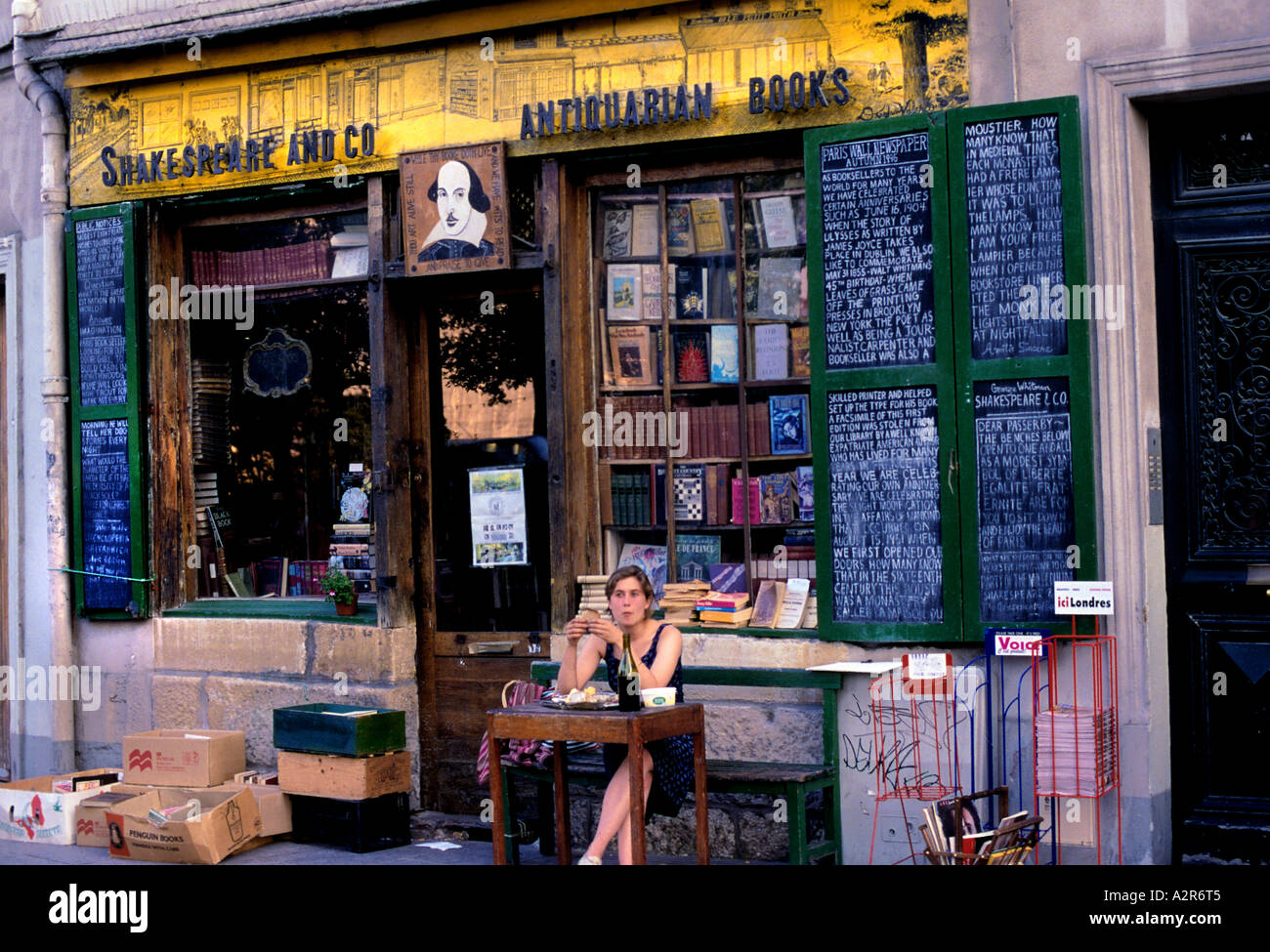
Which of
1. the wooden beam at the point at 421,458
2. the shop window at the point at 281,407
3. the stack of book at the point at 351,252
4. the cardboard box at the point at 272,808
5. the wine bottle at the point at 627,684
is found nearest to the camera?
the wine bottle at the point at 627,684

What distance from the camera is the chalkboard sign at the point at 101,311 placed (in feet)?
28.1

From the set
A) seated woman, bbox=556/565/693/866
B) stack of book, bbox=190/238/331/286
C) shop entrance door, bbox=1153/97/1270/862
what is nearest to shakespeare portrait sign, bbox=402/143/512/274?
stack of book, bbox=190/238/331/286

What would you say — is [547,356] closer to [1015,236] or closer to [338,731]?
[338,731]

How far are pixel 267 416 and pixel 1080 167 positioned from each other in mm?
4776

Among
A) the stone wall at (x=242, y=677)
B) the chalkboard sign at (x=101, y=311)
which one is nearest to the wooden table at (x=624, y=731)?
the stone wall at (x=242, y=677)

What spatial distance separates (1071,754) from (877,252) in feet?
7.64

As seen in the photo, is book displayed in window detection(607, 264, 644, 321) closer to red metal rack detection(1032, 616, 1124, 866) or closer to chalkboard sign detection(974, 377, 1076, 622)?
chalkboard sign detection(974, 377, 1076, 622)

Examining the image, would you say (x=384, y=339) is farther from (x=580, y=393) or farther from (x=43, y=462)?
(x=43, y=462)

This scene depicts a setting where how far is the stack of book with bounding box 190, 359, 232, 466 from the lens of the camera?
8789 mm

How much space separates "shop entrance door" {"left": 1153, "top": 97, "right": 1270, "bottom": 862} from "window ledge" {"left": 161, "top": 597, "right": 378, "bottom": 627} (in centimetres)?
413

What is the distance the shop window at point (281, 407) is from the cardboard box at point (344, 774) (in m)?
1.24

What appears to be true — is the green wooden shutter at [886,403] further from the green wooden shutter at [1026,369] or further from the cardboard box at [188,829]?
the cardboard box at [188,829]

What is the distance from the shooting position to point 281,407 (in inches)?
340

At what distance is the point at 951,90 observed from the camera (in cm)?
663
